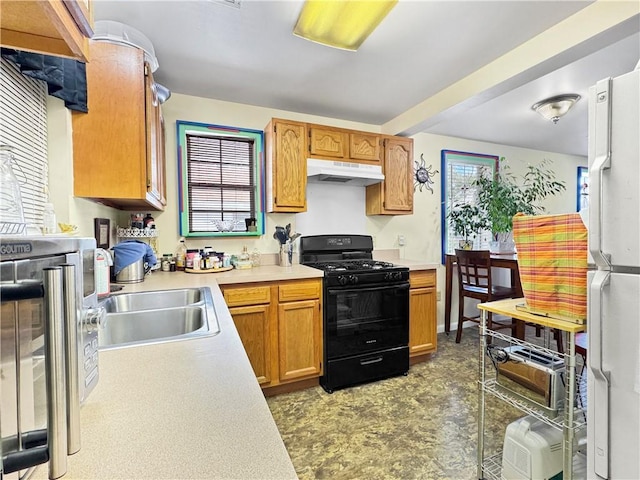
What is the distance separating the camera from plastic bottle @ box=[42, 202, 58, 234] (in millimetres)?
1353

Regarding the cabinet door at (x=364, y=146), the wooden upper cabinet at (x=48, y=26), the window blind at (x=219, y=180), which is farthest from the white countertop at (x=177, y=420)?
the cabinet door at (x=364, y=146)

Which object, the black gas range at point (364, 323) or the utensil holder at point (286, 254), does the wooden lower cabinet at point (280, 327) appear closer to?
the black gas range at point (364, 323)

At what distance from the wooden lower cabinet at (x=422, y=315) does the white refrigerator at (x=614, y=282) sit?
1.68 m

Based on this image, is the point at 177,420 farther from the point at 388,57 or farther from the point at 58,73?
the point at 388,57

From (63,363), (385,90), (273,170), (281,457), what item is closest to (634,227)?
(281,457)

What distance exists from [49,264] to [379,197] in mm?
2930

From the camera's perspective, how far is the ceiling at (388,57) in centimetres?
164

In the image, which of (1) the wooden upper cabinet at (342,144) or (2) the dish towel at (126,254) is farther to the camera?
(1) the wooden upper cabinet at (342,144)

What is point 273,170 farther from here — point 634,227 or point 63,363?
point 63,363

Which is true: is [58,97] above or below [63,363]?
above

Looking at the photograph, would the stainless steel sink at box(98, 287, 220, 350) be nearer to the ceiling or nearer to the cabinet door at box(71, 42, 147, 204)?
the cabinet door at box(71, 42, 147, 204)

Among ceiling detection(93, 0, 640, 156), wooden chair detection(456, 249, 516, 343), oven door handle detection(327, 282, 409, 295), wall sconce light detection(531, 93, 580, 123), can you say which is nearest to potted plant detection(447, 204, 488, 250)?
wooden chair detection(456, 249, 516, 343)

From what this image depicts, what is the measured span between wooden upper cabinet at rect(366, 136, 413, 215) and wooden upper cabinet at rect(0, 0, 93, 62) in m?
2.65

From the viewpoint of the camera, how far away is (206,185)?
9.05ft
